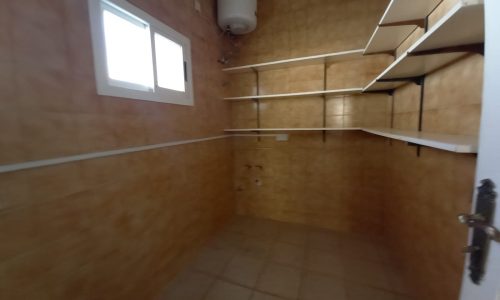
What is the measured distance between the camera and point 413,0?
3.45 feet

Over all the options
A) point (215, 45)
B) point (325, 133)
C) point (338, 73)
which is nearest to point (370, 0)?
point (338, 73)

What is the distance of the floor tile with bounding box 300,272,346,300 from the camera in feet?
4.90

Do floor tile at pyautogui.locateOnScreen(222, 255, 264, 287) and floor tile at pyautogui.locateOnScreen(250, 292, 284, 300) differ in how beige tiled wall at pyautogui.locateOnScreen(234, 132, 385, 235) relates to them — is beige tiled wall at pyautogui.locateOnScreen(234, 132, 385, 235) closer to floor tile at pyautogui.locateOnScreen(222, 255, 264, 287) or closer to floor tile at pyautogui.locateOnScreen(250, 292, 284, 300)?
floor tile at pyautogui.locateOnScreen(222, 255, 264, 287)

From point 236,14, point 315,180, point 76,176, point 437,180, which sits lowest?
point 315,180

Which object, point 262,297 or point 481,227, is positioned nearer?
point 481,227

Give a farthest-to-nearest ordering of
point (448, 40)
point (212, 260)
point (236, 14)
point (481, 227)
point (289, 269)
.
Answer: point (236, 14) < point (212, 260) < point (289, 269) < point (448, 40) < point (481, 227)

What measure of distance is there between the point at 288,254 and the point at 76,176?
1.86 m

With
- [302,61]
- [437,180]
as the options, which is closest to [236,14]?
[302,61]

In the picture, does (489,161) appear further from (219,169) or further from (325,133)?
(219,169)

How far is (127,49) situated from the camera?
1.31 m

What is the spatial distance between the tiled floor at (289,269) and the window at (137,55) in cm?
156

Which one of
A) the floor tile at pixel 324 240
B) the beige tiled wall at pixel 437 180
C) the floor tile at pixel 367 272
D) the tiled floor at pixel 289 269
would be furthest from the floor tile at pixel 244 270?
the beige tiled wall at pixel 437 180

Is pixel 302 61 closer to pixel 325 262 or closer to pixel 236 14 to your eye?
pixel 236 14

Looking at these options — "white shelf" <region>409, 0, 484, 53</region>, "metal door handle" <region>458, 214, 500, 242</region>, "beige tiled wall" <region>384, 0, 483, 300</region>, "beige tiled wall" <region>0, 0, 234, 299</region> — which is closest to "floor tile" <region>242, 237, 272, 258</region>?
"beige tiled wall" <region>0, 0, 234, 299</region>
